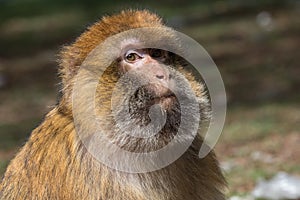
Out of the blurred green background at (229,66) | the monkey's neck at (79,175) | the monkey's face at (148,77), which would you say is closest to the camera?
the monkey's face at (148,77)

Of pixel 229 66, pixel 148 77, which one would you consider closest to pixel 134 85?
pixel 148 77

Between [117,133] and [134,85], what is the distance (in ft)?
0.87

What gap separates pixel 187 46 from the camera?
482 centimetres

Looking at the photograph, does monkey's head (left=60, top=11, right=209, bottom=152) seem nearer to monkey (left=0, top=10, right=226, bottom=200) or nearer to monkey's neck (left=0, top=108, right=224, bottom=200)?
monkey (left=0, top=10, right=226, bottom=200)

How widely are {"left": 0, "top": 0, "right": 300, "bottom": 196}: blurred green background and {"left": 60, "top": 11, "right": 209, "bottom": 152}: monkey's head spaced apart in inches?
22.8

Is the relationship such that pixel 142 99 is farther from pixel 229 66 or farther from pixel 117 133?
pixel 229 66

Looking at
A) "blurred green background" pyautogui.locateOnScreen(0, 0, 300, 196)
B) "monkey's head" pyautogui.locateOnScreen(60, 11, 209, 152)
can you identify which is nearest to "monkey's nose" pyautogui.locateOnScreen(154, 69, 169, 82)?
"monkey's head" pyautogui.locateOnScreen(60, 11, 209, 152)

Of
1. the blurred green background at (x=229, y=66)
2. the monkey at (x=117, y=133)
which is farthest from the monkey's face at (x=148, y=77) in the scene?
the blurred green background at (x=229, y=66)

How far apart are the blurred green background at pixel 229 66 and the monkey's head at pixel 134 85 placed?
0.58 meters

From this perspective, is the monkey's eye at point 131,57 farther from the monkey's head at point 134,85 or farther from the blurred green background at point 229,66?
the blurred green background at point 229,66

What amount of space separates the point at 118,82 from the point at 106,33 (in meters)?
0.30

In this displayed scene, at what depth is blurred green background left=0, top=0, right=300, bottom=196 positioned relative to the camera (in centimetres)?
812

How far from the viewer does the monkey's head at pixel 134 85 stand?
4.37m

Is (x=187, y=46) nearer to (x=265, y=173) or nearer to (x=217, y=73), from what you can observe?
(x=265, y=173)
